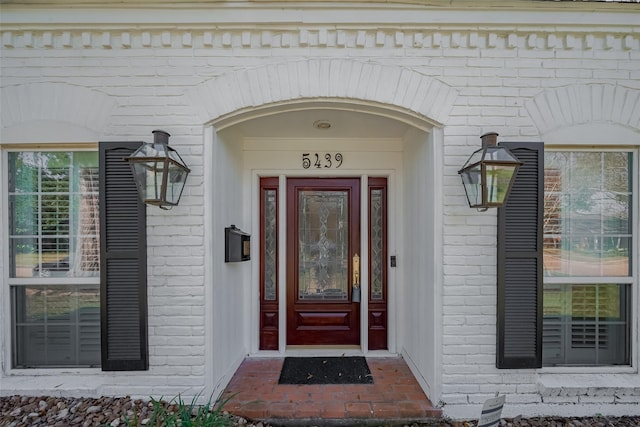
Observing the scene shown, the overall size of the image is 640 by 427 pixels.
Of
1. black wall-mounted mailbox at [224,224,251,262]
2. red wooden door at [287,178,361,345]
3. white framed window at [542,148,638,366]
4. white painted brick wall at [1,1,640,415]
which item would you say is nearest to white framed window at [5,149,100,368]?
white painted brick wall at [1,1,640,415]

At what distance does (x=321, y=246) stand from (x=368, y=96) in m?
1.67

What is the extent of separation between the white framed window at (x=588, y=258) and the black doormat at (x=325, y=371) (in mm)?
1531

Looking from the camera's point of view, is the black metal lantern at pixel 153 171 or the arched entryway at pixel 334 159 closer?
the black metal lantern at pixel 153 171

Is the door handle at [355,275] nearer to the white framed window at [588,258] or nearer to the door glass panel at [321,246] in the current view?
the door glass panel at [321,246]

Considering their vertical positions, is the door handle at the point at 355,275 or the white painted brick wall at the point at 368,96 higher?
the white painted brick wall at the point at 368,96

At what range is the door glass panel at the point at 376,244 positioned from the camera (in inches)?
135

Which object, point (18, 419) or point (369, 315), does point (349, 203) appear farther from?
point (18, 419)

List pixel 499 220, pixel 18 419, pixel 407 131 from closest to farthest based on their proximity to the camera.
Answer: pixel 18 419 → pixel 499 220 → pixel 407 131

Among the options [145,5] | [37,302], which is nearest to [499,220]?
[145,5]

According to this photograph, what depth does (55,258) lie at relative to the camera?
2.59 meters

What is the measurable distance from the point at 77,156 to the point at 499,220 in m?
3.32

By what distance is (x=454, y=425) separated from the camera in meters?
2.34

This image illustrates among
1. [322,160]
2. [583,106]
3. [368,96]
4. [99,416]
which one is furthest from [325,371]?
[583,106]

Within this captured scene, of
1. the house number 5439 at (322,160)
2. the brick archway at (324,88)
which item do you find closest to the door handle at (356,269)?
the house number 5439 at (322,160)
